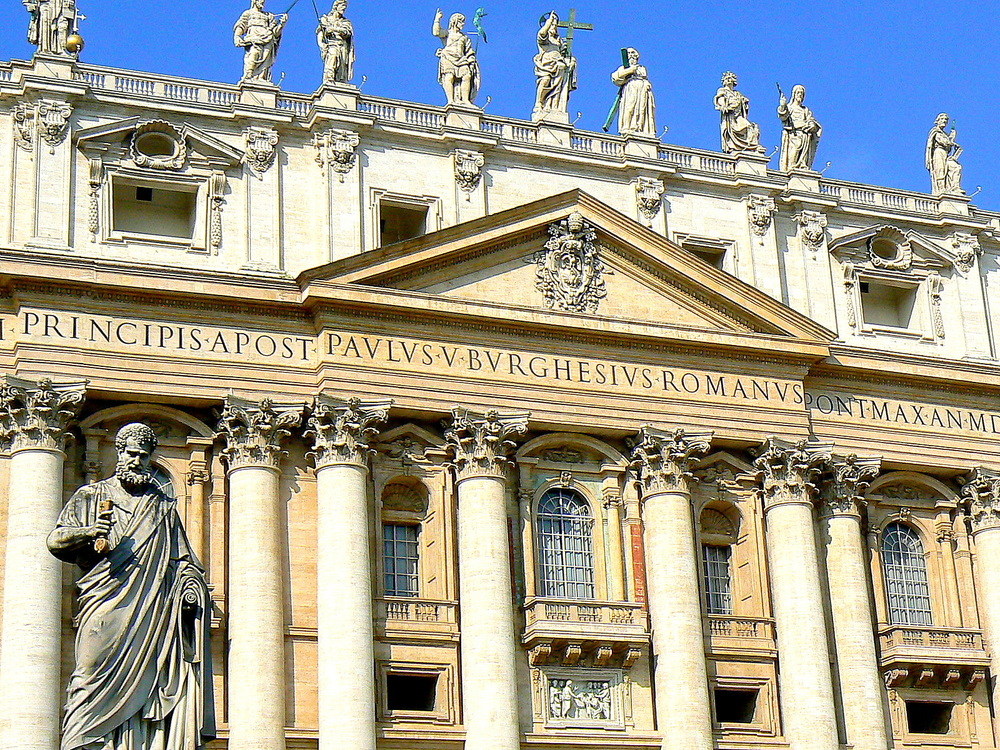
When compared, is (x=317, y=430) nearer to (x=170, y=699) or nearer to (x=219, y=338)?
(x=219, y=338)

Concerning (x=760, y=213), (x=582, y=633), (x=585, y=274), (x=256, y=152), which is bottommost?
(x=582, y=633)

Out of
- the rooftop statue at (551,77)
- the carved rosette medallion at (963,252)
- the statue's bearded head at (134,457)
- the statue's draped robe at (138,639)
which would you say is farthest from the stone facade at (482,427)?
the statue's draped robe at (138,639)

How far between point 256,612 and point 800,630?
1137 centimetres

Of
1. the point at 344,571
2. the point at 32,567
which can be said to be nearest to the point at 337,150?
the point at 344,571

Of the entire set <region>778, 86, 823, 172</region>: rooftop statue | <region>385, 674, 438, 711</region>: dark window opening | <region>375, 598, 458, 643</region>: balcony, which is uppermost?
<region>778, 86, 823, 172</region>: rooftop statue

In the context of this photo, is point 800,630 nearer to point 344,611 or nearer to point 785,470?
point 785,470

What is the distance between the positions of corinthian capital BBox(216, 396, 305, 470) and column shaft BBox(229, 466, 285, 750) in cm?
20

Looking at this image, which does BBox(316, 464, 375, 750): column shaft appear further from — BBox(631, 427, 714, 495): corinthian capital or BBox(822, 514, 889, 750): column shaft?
BBox(822, 514, 889, 750): column shaft

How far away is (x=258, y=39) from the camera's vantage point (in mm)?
38469

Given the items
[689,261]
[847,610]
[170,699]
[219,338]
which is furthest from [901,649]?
[170,699]

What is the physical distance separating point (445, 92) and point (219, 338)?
27.4ft

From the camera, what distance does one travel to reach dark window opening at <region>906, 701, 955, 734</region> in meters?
39.7

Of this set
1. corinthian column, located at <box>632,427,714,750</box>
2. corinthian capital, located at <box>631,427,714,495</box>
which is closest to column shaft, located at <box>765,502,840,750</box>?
corinthian column, located at <box>632,427,714,750</box>

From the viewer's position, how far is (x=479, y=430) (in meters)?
36.4
